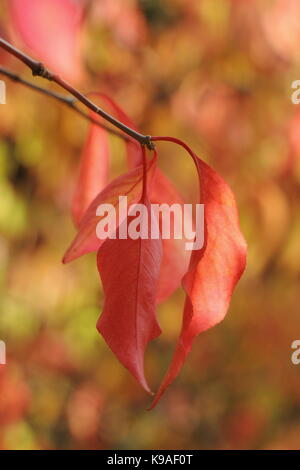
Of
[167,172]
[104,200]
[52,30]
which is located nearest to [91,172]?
[104,200]

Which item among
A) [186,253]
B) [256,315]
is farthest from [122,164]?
[186,253]

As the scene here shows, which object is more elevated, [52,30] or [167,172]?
[52,30]

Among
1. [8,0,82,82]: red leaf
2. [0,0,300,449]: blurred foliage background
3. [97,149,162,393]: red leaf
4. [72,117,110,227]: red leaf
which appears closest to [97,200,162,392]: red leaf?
[97,149,162,393]: red leaf

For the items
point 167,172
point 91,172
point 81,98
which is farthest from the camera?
point 167,172

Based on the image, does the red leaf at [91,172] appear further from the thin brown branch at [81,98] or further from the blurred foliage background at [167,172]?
the blurred foliage background at [167,172]

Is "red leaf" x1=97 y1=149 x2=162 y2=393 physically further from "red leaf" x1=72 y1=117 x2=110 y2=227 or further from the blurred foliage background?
the blurred foliage background

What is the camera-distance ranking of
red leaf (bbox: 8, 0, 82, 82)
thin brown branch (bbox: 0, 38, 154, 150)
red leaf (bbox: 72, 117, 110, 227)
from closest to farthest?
1. thin brown branch (bbox: 0, 38, 154, 150)
2. red leaf (bbox: 72, 117, 110, 227)
3. red leaf (bbox: 8, 0, 82, 82)

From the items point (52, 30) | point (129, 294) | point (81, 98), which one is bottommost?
point (129, 294)

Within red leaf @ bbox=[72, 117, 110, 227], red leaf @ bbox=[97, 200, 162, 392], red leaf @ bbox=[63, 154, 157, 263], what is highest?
red leaf @ bbox=[72, 117, 110, 227]

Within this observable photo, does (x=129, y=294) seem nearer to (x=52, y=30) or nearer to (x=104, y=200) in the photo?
(x=104, y=200)
